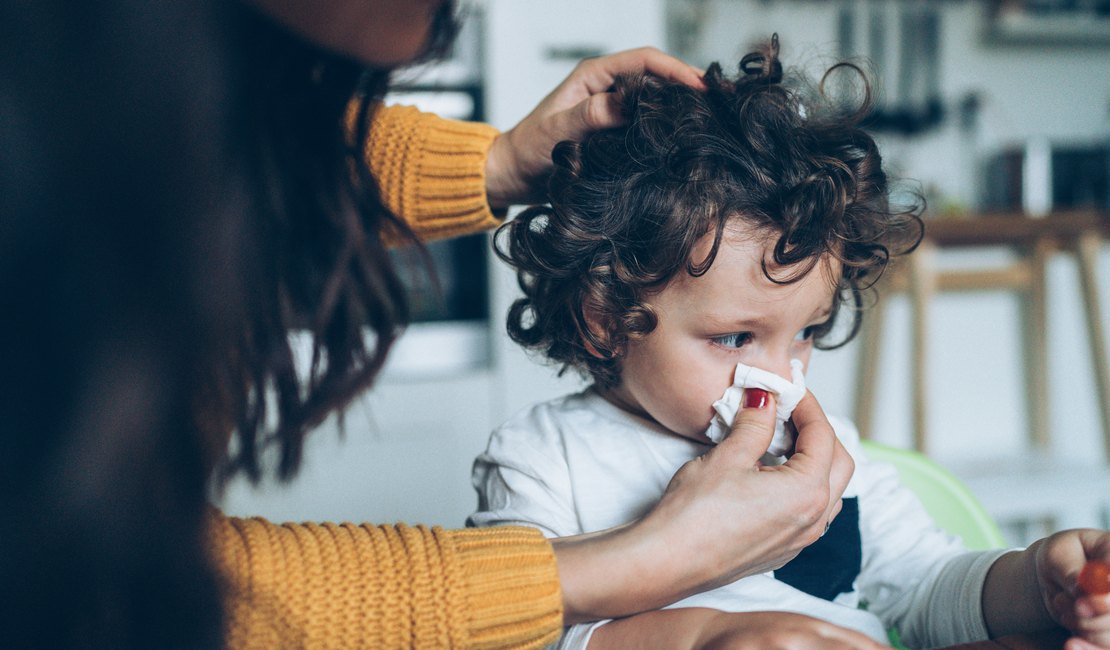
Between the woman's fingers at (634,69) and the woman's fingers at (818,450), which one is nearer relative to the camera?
the woman's fingers at (818,450)

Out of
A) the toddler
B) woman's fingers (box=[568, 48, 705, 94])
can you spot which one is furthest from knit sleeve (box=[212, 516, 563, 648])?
woman's fingers (box=[568, 48, 705, 94])

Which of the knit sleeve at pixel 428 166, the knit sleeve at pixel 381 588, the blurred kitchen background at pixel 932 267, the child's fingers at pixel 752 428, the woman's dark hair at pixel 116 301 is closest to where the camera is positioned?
the woman's dark hair at pixel 116 301

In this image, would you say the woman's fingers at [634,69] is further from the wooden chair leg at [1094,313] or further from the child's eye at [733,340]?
the wooden chair leg at [1094,313]

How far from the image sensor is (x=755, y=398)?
734mm

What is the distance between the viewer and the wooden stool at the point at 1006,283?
2.28 meters

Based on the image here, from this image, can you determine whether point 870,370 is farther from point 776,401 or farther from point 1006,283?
point 776,401

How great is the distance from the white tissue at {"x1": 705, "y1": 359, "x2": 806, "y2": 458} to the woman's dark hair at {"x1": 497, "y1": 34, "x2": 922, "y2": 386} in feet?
0.28

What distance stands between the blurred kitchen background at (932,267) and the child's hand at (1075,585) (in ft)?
3.12

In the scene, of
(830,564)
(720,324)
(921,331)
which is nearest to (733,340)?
(720,324)

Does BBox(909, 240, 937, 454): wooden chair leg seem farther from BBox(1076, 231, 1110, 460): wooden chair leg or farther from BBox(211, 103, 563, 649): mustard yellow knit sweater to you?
BBox(211, 103, 563, 649): mustard yellow knit sweater

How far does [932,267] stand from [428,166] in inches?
70.3

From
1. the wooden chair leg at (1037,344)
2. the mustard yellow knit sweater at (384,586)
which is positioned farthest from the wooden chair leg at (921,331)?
the mustard yellow knit sweater at (384,586)

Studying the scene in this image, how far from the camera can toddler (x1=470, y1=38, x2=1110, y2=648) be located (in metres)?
0.74

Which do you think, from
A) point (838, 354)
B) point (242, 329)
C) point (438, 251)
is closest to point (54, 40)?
point (242, 329)
